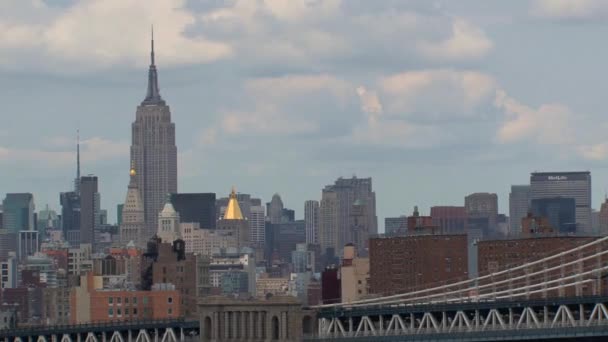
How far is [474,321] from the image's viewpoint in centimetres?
18775

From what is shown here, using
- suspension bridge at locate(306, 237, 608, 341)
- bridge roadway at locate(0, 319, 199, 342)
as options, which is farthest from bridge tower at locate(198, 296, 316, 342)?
bridge roadway at locate(0, 319, 199, 342)

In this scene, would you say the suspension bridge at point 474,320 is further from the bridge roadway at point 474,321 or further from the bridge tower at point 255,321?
the bridge tower at point 255,321

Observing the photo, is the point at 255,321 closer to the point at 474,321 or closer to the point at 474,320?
the point at 474,321

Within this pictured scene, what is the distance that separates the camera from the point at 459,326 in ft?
604

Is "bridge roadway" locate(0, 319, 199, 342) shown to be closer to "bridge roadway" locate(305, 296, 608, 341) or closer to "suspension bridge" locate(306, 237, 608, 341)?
"suspension bridge" locate(306, 237, 608, 341)

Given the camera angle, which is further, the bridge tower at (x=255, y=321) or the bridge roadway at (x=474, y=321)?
the bridge roadway at (x=474, y=321)

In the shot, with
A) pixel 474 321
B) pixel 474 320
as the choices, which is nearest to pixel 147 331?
pixel 474 320

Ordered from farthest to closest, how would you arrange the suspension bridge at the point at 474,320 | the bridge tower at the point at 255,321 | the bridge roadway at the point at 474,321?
1. the suspension bridge at the point at 474,320
2. the bridge roadway at the point at 474,321
3. the bridge tower at the point at 255,321

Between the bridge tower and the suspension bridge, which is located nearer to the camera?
the bridge tower

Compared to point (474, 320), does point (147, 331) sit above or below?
below

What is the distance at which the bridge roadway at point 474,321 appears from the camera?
573ft

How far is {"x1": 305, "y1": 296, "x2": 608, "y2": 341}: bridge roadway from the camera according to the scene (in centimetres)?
17450

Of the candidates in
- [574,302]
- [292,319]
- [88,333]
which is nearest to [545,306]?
[574,302]

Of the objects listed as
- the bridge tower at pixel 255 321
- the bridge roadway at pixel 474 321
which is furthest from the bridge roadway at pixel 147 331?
the bridge tower at pixel 255 321
